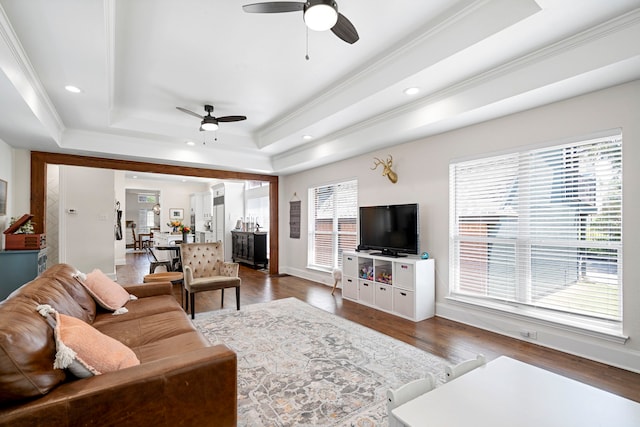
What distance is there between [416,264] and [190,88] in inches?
138

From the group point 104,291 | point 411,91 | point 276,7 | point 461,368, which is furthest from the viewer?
point 411,91

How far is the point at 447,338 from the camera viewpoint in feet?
10.8

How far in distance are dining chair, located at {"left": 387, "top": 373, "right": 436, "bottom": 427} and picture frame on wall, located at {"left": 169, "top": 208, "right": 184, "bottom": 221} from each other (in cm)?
1158

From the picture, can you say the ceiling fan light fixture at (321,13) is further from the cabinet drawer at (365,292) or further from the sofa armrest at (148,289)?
the cabinet drawer at (365,292)

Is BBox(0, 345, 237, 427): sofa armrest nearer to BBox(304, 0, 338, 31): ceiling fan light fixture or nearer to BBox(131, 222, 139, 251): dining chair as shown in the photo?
BBox(304, 0, 338, 31): ceiling fan light fixture

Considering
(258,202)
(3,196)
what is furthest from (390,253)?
(3,196)

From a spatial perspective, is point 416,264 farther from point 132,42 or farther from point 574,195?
point 132,42

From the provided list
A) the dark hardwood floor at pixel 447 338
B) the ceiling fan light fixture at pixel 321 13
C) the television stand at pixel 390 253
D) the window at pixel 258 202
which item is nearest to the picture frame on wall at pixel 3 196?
the dark hardwood floor at pixel 447 338

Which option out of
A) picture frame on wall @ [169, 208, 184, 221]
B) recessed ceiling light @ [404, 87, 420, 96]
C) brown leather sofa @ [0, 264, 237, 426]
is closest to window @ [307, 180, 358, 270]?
recessed ceiling light @ [404, 87, 420, 96]

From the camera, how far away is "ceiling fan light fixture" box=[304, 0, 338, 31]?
5.88 ft

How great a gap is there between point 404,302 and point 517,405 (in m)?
2.92

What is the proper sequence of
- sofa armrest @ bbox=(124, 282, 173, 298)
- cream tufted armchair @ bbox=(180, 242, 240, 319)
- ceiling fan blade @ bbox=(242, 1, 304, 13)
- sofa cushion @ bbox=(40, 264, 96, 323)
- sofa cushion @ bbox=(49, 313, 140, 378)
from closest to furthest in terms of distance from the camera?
sofa cushion @ bbox=(49, 313, 140, 378)
ceiling fan blade @ bbox=(242, 1, 304, 13)
sofa cushion @ bbox=(40, 264, 96, 323)
sofa armrest @ bbox=(124, 282, 173, 298)
cream tufted armchair @ bbox=(180, 242, 240, 319)

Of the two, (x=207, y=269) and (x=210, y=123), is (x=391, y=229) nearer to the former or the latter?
(x=207, y=269)

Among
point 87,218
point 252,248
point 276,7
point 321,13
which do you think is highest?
point 276,7
